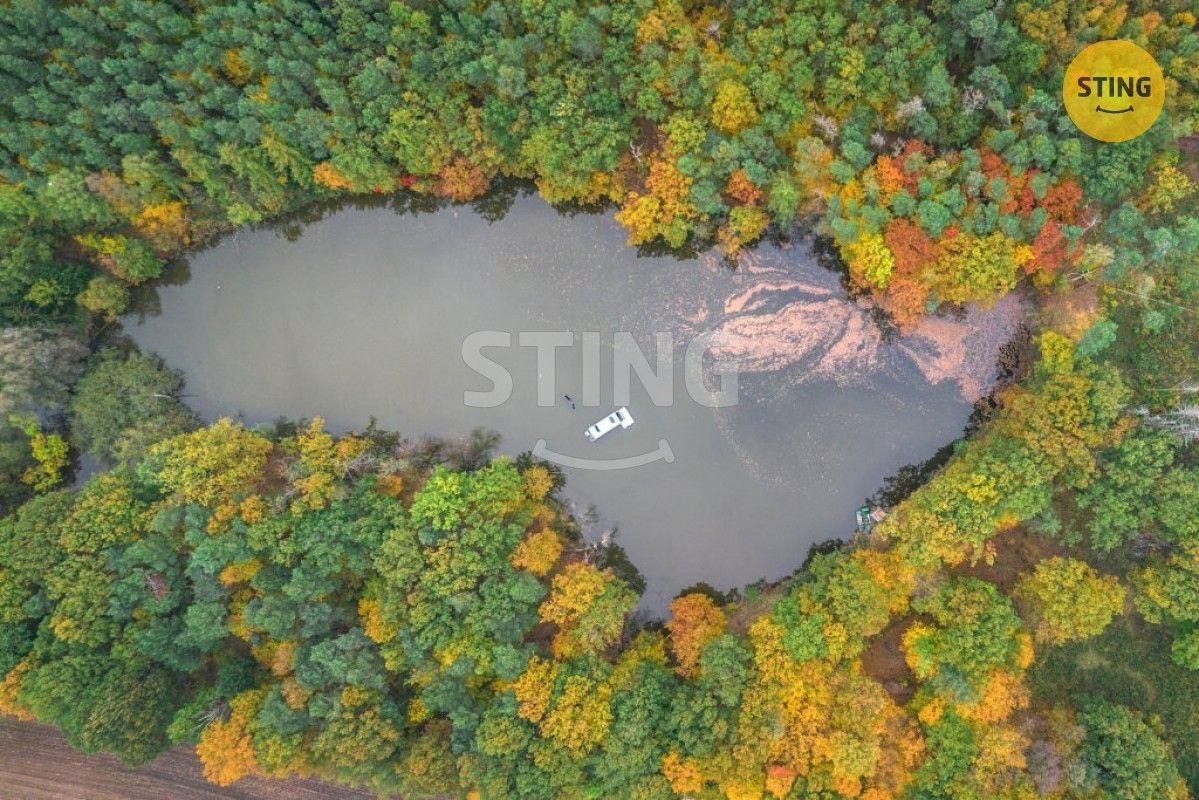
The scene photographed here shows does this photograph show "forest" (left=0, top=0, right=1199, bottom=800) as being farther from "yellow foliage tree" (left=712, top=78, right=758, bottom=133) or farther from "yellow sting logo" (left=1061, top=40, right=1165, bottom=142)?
"yellow sting logo" (left=1061, top=40, right=1165, bottom=142)

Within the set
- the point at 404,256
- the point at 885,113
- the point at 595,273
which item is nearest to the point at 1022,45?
the point at 885,113

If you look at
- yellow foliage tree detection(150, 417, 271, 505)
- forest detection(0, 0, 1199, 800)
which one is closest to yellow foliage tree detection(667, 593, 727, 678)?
forest detection(0, 0, 1199, 800)

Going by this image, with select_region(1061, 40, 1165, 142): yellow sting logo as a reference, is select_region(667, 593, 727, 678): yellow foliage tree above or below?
below

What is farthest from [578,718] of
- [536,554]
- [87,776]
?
[87,776]

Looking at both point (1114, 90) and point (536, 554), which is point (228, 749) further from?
point (1114, 90)

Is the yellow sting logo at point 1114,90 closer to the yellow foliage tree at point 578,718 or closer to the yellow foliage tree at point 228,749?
the yellow foliage tree at point 578,718

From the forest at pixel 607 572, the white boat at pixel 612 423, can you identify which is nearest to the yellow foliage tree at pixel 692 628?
the forest at pixel 607 572

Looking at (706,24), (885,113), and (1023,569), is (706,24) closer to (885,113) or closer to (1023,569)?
(885,113)
